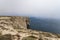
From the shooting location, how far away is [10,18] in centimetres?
655

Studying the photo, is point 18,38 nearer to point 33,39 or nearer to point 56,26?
point 33,39

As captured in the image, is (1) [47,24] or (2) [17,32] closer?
(2) [17,32]

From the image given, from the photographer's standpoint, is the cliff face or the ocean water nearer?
the cliff face

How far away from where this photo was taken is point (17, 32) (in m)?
5.22

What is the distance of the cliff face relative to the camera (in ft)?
15.7

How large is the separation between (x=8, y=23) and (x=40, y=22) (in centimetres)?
142

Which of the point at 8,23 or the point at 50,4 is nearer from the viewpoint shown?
the point at 50,4

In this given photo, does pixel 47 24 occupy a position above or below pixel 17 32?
above

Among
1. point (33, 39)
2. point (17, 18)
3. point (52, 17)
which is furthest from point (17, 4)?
point (33, 39)

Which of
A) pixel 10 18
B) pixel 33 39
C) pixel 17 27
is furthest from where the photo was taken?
pixel 10 18

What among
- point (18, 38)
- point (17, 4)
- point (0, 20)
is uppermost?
point (17, 4)

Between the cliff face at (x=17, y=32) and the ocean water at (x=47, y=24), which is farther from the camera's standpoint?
the ocean water at (x=47, y=24)

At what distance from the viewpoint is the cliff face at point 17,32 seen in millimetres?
4773

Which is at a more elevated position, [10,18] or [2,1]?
[2,1]
